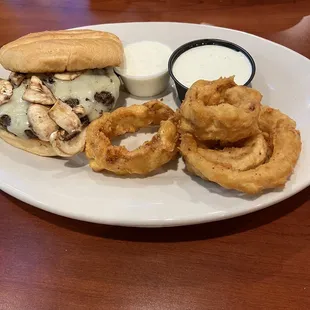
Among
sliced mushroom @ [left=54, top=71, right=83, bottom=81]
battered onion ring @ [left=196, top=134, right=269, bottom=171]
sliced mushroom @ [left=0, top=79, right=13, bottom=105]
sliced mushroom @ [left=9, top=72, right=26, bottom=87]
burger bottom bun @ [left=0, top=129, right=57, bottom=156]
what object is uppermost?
sliced mushroom @ [left=54, top=71, right=83, bottom=81]

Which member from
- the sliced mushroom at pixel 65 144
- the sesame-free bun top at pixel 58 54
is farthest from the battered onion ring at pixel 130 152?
the sesame-free bun top at pixel 58 54

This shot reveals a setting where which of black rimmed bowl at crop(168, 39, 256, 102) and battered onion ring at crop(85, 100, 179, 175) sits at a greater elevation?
black rimmed bowl at crop(168, 39, 256, 102)

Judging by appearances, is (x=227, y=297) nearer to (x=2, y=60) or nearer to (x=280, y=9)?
(x=2, y=60)

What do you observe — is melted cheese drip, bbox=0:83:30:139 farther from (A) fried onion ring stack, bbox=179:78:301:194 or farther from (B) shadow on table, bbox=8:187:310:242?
(A) fried onion ring stack, bbox=179:78:301:194

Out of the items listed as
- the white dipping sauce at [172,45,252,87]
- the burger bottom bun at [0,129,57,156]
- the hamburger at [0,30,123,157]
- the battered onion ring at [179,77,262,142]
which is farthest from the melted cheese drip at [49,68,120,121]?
the battered onion ring at [179,77,262,142]

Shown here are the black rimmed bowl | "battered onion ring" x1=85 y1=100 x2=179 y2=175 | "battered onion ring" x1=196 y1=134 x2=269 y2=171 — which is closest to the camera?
"battered onion ring" x1=196 y1=134 x2=269 y2=171

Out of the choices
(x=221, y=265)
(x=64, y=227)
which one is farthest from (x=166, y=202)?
(x=64, y=227)
